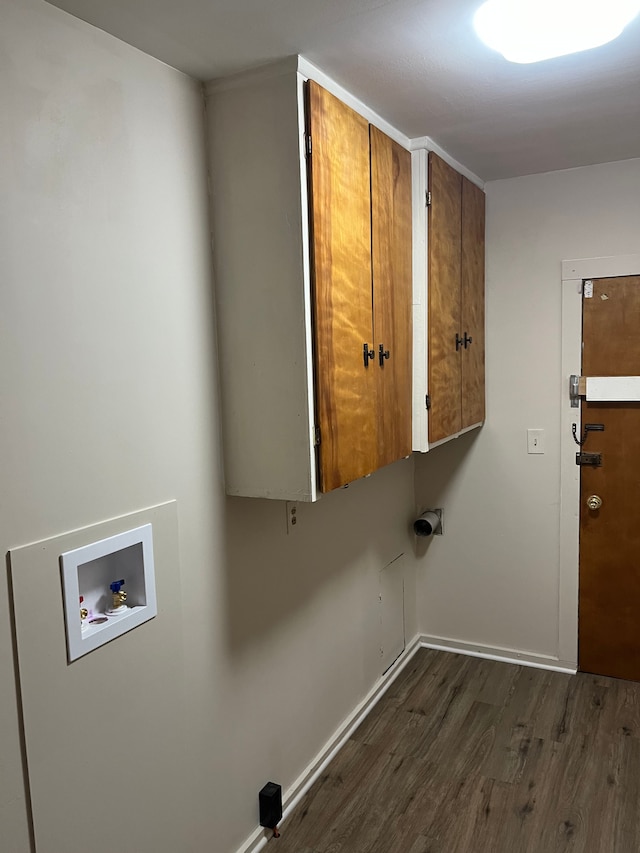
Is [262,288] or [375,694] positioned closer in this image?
[262,288]

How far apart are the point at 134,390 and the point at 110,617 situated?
21.5 inches

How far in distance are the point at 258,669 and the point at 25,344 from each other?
1.30 meters

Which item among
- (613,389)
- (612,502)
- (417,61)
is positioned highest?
(417,61)

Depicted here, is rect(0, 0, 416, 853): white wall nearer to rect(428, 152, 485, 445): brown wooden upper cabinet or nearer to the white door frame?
rect(428, 152, 485, 445): brown wooden upper cabinet

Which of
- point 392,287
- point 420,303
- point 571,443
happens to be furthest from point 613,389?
point 392,287

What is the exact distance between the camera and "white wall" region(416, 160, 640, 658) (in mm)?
2936

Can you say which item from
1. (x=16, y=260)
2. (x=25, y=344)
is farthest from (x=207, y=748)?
(x=16, y=260)

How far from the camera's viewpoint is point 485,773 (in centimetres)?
243

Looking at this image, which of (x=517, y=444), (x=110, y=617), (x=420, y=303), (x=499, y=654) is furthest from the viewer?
(x=499, y=654)

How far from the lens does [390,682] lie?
3.09 metres

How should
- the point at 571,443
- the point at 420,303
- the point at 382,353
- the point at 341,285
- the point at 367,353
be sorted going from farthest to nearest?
the point at 571,443, the point at 420,303, the point at 382,353, the point at 367,353, the point at 341,285

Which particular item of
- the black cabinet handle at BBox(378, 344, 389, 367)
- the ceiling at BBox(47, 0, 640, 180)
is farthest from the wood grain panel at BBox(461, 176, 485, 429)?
the black cabinet handle at BBox(378, 344, 389, 367)

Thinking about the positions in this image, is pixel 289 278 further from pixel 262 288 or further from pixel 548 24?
pixel 548 24

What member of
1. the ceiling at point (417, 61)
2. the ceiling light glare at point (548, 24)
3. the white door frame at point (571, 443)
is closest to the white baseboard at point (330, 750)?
the white door frame at point (571, 443)
